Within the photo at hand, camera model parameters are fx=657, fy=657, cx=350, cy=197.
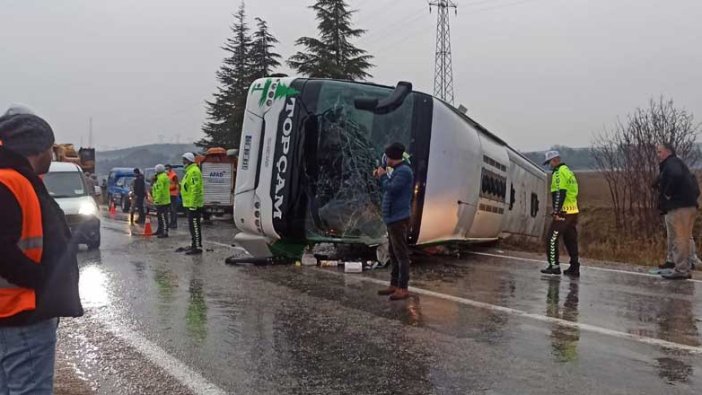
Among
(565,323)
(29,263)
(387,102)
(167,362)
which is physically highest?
(387,102)

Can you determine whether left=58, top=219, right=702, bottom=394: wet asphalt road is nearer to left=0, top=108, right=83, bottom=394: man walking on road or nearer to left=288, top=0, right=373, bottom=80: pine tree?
left=0, top=108, right=83, bottom=394: man walking on road

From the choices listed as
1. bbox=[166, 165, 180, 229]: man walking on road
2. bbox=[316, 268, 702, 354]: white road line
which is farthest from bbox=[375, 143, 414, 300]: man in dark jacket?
bbox=[166, 165, 180, 229]: man walking on road

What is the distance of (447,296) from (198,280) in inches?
136

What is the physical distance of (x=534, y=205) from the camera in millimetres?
16859

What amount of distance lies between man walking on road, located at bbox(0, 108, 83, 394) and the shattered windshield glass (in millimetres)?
6803

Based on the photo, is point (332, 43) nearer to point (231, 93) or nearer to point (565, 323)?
point (231, 93)

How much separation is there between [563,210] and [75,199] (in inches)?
372

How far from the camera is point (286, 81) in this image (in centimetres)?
972

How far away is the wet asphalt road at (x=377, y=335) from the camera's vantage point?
4562 mm

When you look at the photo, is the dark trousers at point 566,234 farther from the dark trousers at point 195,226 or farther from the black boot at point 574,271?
the dark trousers at point 195,226

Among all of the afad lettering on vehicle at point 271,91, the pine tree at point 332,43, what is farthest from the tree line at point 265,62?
the afad lettering on vehicle at point 271,91

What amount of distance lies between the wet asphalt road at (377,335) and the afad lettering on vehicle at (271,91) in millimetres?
2537

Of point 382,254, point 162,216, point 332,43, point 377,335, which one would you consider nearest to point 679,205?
point 382,254

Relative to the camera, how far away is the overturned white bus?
948 cm
